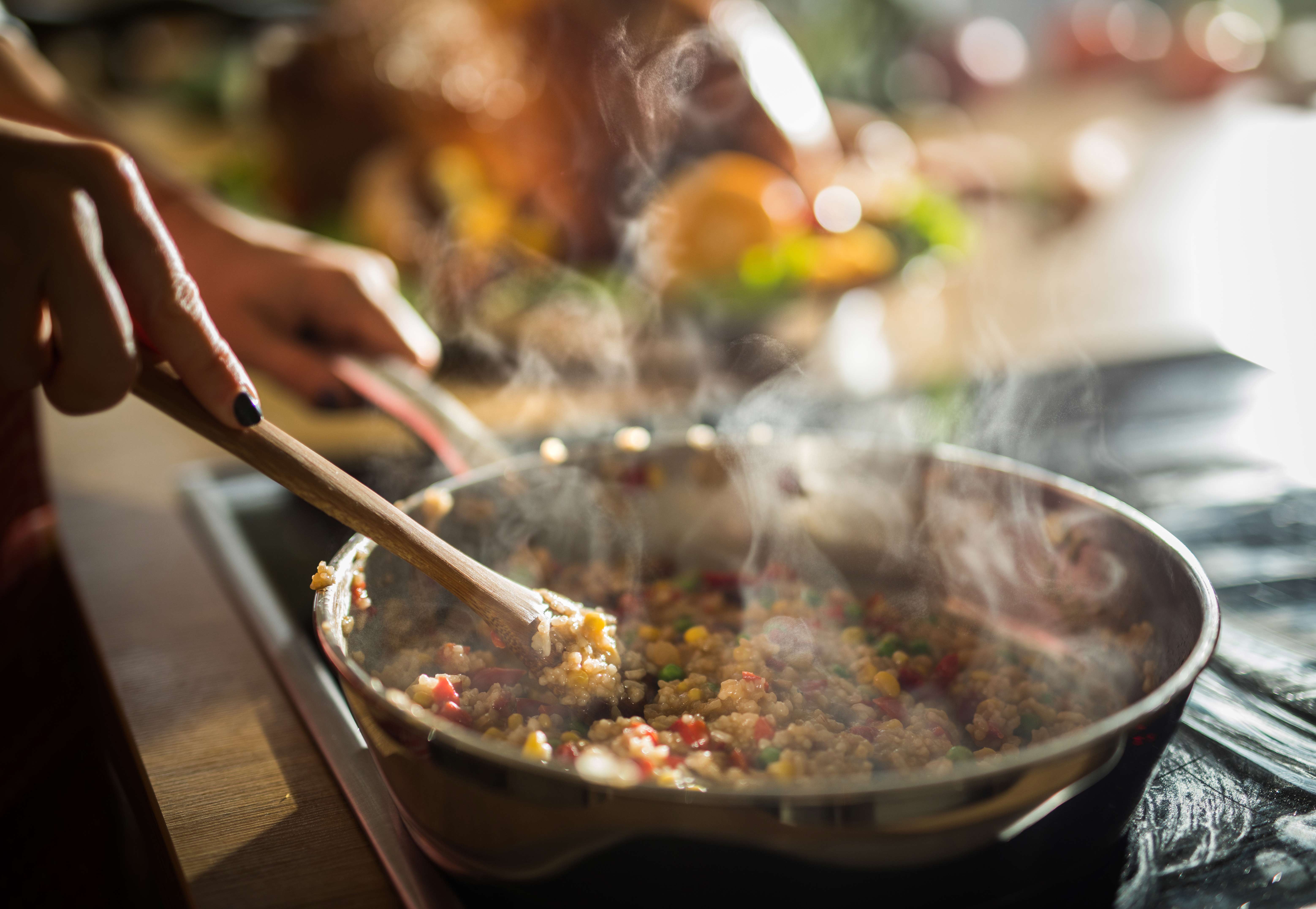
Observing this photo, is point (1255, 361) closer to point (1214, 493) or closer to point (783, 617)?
point (1214, 493)

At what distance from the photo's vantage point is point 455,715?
0.67 m

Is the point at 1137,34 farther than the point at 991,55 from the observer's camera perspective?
Yes

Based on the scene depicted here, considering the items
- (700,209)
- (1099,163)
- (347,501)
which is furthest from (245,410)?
(1099,163)

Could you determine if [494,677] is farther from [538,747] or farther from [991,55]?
[991,55]

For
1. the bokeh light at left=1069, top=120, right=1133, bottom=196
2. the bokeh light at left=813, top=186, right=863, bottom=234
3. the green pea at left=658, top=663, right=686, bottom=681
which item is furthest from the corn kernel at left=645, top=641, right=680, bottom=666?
the bokeh light at left=1069, top=120, right=1133, bottom=196

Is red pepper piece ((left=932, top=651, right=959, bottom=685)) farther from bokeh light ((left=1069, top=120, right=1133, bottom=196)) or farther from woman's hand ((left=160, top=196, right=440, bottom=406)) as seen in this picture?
bokeh light ((left=1069, top=120, right=1133, bottom=196))

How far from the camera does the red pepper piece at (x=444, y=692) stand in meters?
0.68

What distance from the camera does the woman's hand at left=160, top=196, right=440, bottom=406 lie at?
109cm

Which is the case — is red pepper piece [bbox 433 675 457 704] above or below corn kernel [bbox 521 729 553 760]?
below

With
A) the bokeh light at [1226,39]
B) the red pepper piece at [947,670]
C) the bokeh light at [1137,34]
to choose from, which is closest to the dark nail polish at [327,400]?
the red pepper piece at [947,670]

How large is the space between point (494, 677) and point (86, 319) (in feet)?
1.29

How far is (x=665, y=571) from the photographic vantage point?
1.02 meters

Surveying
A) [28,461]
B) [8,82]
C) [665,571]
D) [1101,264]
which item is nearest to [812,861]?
[665,571]

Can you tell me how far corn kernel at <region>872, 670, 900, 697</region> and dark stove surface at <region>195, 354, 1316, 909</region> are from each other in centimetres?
20
